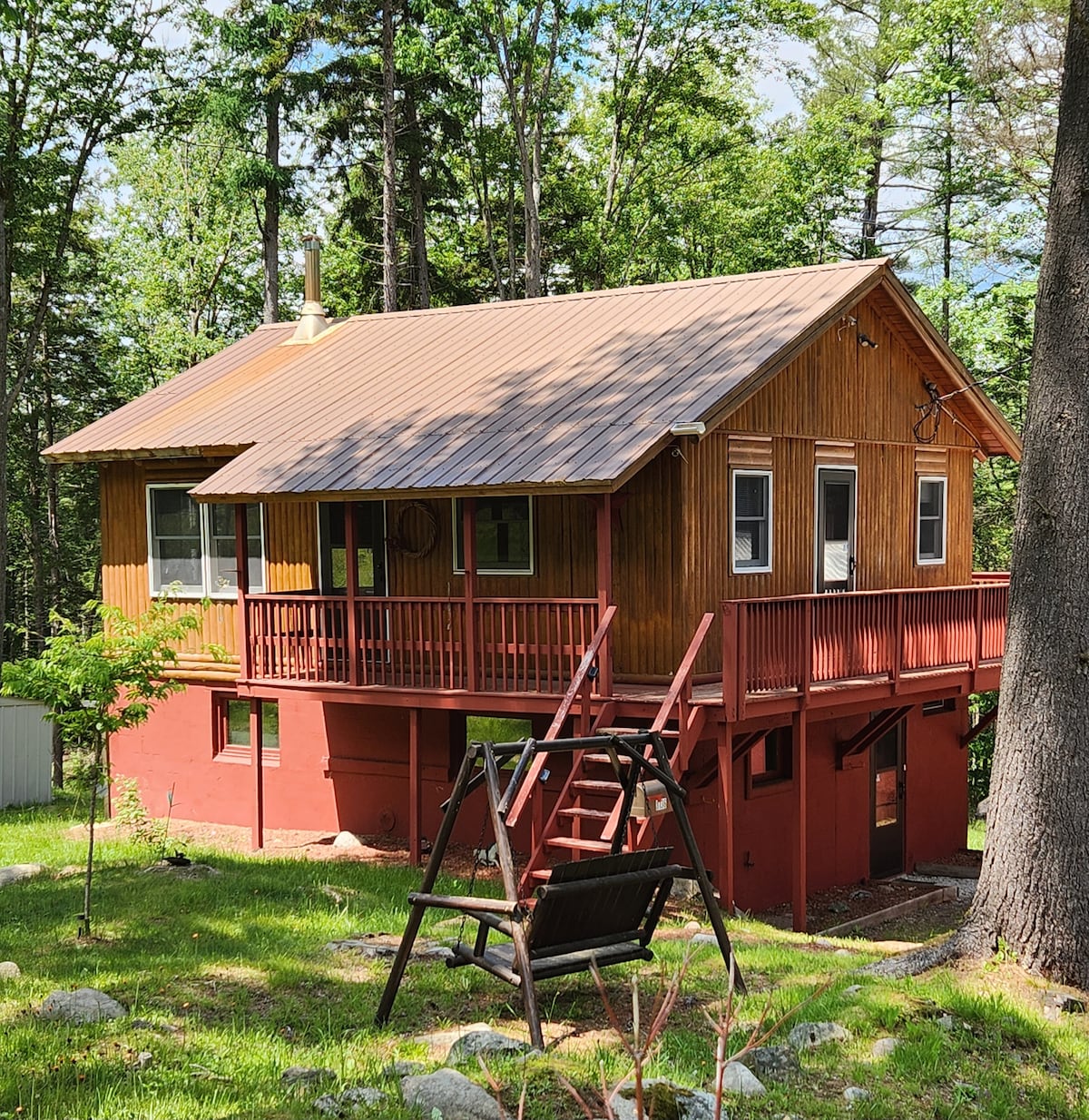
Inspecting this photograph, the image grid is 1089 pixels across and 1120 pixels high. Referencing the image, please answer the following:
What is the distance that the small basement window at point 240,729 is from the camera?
730 inches

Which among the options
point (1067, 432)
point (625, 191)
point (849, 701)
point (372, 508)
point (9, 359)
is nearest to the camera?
point (1067, 432)

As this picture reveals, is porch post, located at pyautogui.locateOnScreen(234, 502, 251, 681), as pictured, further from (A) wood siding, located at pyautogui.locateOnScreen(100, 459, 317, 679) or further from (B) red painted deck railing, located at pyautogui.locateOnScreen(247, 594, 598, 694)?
(A) wood siding, located at pyautogui.locateOnScreen(100, 459, 317, 679)

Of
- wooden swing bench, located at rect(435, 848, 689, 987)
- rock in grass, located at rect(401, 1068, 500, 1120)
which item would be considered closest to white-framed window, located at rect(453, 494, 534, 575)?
wooden swing bench, located at rect(435, 848, 689, 987)

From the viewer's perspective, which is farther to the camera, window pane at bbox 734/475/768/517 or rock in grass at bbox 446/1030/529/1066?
window pane at bbox 734/475/768/517

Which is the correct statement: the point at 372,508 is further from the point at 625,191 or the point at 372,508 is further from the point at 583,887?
the point at 625,191

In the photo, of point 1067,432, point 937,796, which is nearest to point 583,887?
point 1067,432

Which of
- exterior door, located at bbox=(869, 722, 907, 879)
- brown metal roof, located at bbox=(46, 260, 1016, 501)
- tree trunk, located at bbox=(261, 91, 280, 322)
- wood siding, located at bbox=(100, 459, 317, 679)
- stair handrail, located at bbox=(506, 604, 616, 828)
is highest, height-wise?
tree trunk, located at bbox=(261, 91, 280, 322)

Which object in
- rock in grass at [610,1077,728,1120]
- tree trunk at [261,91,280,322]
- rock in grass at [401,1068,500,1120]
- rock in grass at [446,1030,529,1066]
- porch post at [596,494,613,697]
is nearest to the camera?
rock in grass at [610,1077,728,1120]

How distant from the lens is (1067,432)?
10.0 m

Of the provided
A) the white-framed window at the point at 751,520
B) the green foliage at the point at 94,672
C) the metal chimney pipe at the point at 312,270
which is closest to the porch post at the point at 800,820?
the white-framed window at the point at 751,520

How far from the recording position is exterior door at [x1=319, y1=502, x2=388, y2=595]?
1700cm

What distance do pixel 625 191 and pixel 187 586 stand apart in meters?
20.3

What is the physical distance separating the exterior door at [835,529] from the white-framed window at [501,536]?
12.4ft

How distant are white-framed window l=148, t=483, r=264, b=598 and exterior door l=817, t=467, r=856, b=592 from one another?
298 inches
